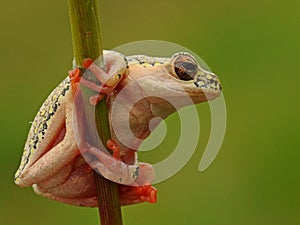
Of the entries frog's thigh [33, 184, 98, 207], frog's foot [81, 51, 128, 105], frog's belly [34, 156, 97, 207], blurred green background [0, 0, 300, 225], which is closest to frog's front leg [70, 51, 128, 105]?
frog's foot [81, 51, 128, 105]

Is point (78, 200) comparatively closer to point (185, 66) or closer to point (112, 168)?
point (112, 168)

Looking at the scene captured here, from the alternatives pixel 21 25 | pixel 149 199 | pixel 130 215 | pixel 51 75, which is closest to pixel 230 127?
pixel 130 215

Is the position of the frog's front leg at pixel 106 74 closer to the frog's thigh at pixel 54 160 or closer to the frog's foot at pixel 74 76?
the frog's foot at pixel 74 76

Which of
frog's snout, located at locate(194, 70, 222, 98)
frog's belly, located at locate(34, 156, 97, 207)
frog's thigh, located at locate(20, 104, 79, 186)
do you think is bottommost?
frog's belly, located at locate(34, 156, 97, 207)

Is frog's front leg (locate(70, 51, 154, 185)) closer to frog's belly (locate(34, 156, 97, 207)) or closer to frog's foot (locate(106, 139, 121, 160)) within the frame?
frog's foot (locate(106, 139, 121, 160))

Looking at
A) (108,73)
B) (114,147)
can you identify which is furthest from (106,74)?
(114,147)

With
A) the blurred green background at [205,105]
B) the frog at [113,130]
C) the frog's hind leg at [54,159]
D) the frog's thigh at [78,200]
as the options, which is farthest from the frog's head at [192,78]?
the blurred green background at [205,105]
